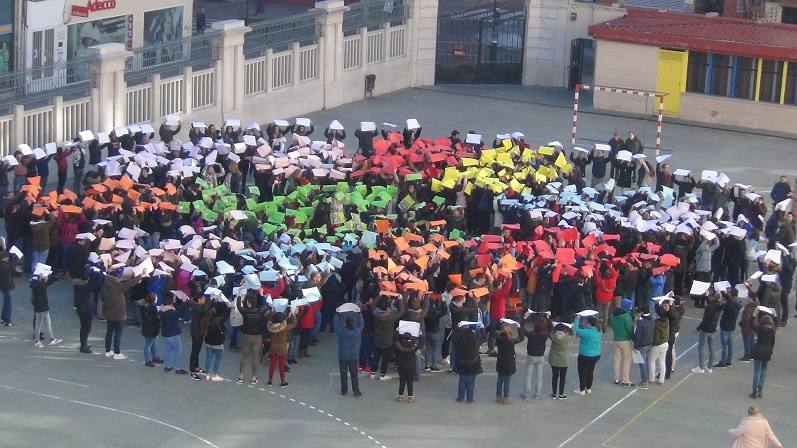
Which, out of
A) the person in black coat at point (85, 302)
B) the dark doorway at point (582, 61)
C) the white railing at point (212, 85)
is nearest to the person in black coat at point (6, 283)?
the person in black coat at point (85, 302)

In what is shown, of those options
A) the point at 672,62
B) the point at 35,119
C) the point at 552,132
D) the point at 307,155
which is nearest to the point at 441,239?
the point at 307,155

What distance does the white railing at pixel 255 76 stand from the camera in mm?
42094

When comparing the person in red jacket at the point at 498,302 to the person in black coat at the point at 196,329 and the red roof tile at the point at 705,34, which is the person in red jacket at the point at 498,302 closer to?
the person in black coat at the point at 196,329

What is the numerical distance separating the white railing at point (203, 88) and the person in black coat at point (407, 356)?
1724cm

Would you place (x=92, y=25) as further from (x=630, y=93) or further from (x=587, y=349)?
Answer: (x=587, y=349)

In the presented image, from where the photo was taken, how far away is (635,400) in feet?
82.5

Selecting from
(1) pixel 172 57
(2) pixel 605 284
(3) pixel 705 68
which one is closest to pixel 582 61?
(3) pixel 705 68

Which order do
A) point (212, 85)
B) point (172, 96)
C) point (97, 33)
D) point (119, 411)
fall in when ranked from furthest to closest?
point (97, 33) < point (212, 85) < point (172, 96) < point (119, 411)

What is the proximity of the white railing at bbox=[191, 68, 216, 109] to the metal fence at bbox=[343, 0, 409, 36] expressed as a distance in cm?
610

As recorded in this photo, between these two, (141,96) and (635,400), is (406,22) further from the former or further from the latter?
(635,400)

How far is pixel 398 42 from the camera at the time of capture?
4812 cm

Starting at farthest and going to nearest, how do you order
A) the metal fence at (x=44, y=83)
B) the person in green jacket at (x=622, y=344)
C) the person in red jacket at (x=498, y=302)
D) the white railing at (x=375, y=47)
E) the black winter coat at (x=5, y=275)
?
the white railing at (x=375, y=47), the metal fence at (x=44, y=83), the black winter coat at (x=5, y=275), the person in red jacket at (x=498, y=302), the person in green jacket at (x=622, y=344)

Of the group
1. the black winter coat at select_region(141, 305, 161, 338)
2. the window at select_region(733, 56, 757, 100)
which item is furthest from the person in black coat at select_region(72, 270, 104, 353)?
the window at select_region(733, 56, 757, 100)

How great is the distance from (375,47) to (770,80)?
11.1 metres
